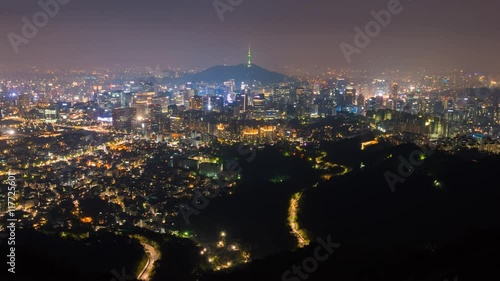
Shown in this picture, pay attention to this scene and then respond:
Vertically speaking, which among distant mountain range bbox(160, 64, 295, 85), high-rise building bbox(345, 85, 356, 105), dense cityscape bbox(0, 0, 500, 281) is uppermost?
distant mountain range bbox(160, 64, 295, 85)

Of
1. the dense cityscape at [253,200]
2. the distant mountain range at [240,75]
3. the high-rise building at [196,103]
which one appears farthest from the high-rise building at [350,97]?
the distant mountain range at [240,75]

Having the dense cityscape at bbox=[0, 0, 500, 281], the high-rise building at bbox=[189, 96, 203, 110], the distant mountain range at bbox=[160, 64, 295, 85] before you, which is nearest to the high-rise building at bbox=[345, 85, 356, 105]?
the dense cityscape at bbox=[0, 0, 500, 281]

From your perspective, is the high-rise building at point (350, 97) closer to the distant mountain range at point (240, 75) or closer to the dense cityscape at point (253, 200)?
the dense cityscape at point (253, 200)

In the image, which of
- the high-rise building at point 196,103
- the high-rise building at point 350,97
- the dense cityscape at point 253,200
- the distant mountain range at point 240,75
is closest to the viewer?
the dense cityscape at point 253,200

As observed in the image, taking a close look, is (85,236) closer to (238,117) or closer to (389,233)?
(389,233)

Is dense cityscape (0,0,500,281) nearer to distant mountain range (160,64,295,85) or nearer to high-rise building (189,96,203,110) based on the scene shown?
high-rise building (189,96,203,110)

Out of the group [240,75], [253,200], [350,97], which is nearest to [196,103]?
[350,97]

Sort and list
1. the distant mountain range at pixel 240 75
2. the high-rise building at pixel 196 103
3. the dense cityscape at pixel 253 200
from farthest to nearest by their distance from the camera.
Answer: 1. the distant mountain range at pixel 240 75
2. the high-rise building at pixel 196 103
3. the dense cityscape at pixel 253 200
